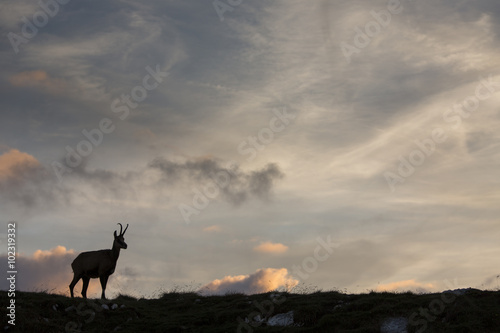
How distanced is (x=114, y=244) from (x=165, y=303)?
4778mm

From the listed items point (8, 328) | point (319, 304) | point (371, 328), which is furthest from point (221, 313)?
point (8, 328)

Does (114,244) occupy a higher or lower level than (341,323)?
higher

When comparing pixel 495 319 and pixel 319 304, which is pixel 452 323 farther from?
pixel 319 304

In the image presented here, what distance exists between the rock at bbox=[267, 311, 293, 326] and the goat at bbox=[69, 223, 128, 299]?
11.3m

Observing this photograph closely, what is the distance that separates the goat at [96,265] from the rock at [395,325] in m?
16.3

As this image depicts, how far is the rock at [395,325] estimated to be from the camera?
21.3 metres

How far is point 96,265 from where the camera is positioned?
99.8 feet

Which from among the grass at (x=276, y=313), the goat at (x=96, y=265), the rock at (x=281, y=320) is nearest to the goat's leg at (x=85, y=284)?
the goat at (x=96, y=265)

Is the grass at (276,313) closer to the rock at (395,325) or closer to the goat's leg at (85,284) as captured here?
the rock at (395,325)

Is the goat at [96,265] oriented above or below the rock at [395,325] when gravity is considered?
above

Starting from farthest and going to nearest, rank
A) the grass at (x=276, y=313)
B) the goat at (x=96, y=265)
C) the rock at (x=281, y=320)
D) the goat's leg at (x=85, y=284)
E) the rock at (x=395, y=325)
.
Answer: the goat at (x=96, y=265), the goat's leg at (x=85, y=284), the rock at (x=281, y=320), the grass at (x=276, y=313), the rock at (x=395, y=325)

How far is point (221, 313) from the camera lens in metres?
25.2

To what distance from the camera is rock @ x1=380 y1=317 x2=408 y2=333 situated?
2128 cm

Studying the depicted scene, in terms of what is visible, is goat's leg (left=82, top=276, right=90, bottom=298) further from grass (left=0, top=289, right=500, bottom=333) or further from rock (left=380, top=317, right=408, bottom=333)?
rock (left=380, top=317, right=408, bottom=333)
